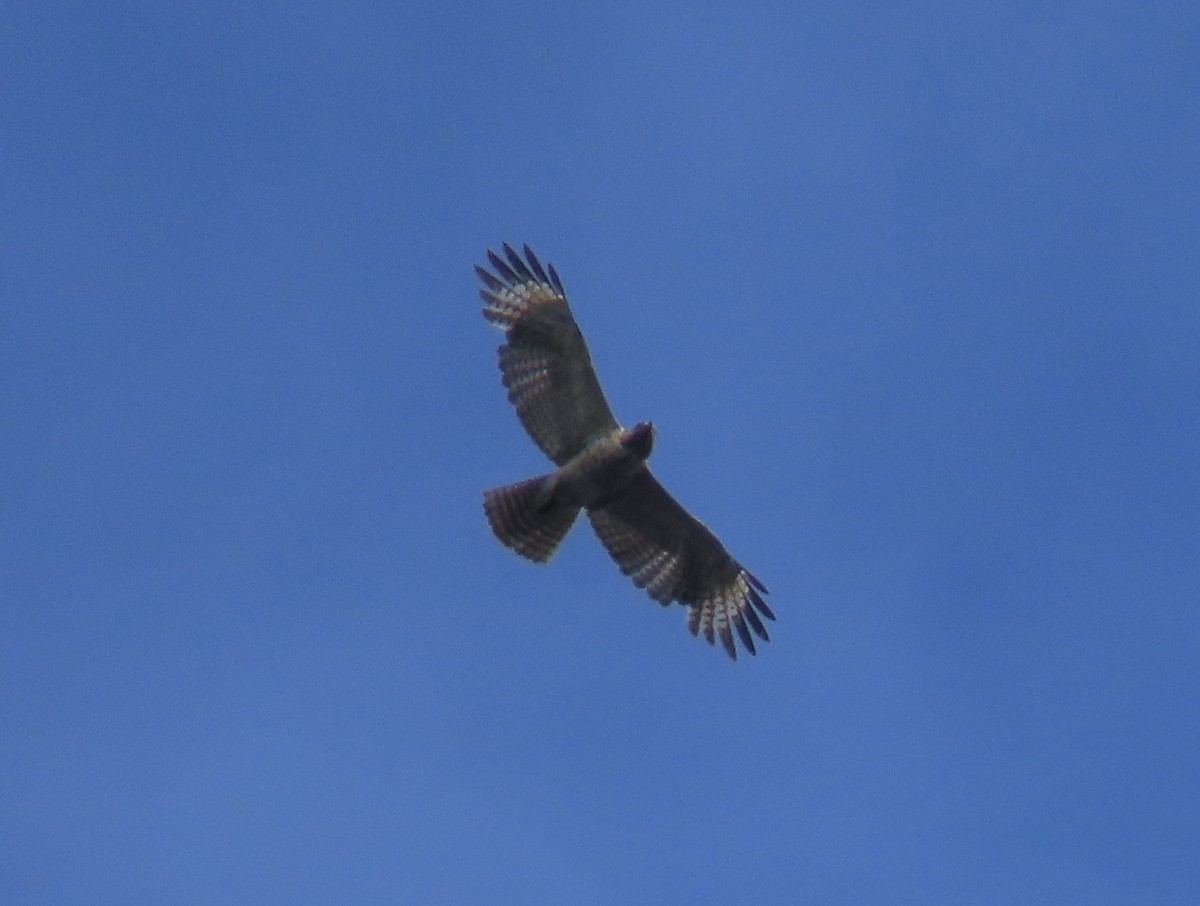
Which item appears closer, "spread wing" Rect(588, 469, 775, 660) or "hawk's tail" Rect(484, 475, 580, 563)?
"hawk's tail" Rect(484, 475, 580, 563)

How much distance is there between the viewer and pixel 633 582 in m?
24.5

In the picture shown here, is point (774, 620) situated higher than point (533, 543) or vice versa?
point (774, 620)

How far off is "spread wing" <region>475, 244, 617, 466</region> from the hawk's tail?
433mm

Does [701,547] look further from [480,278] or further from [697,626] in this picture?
[480,278]

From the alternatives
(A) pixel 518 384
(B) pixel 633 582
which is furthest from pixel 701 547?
(A) pixel 518 384

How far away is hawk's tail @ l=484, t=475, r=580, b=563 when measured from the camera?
23406 millimetres

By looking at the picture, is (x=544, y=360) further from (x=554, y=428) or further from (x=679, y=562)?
(x=679, y=562)

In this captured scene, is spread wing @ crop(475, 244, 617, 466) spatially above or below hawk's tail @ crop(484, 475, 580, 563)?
above

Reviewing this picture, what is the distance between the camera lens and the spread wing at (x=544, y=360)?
23.2 meters

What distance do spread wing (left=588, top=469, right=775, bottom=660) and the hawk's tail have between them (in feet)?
1.76

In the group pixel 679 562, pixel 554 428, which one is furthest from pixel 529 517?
pixel 679 562

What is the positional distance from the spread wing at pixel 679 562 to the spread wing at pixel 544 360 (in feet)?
2.78

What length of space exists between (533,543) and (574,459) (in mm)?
943

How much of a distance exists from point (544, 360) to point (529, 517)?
1.55m
